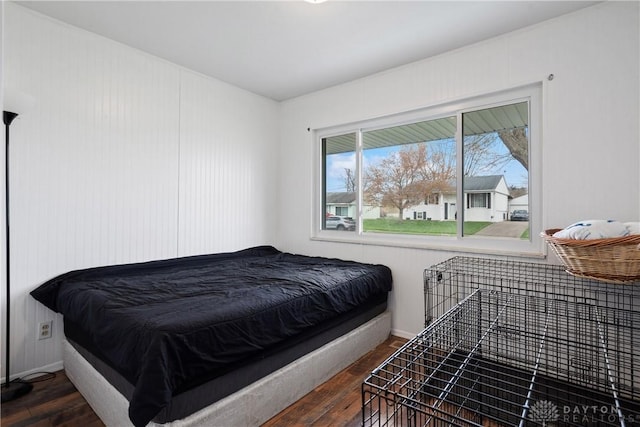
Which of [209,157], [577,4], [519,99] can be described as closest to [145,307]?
[209,157]

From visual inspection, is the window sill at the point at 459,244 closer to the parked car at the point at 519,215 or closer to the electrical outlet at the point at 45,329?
the parked car at the point at 519,215

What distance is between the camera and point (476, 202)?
277 cm

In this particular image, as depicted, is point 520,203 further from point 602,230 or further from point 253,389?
point 253,389

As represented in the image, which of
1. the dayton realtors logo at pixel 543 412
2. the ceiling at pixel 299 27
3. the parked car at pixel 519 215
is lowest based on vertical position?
the dayton realtors logo at pixel 543 412

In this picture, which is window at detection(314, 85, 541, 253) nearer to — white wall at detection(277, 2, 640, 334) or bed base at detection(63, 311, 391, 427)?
white wall at detection(277, 2, 640, 334)

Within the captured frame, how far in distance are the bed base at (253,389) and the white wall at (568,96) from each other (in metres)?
0.93

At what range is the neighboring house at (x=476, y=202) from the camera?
2649mm

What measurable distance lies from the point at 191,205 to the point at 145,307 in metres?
1.51

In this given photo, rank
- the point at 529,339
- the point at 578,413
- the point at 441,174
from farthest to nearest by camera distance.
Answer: the point at 441,174 < the point at 529,339 < the point at 578,413

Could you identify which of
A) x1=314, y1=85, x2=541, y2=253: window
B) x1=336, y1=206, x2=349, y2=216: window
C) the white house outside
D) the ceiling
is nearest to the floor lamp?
the ceiling

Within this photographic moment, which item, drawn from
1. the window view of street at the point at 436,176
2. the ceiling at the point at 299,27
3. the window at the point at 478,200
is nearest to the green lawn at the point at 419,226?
the window view of street at the point at 436,176

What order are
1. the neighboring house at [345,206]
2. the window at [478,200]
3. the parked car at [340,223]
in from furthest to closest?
the parked car at [340,223], the neighboring house at [345,206], the window at [478,200]

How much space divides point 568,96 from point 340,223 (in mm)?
2213

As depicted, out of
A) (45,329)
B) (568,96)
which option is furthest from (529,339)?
(45,329)
